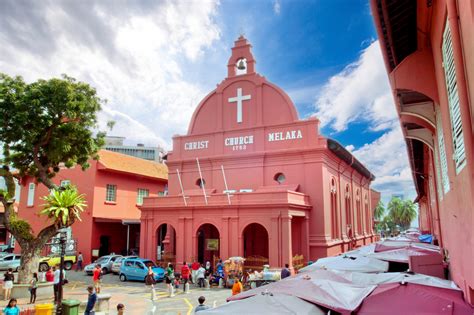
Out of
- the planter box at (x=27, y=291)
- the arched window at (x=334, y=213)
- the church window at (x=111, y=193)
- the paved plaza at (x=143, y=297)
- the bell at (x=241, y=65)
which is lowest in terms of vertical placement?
the paved plaza at (x=143, y=297)

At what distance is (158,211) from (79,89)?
10.2m

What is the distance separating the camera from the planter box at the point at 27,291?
59.7 feet

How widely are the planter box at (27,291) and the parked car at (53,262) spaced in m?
10.7

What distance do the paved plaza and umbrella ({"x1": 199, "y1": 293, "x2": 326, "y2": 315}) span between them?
895 cm

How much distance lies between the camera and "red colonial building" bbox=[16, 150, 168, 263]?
32094 millimetres

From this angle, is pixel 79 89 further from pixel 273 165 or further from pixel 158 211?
pixel 273 165

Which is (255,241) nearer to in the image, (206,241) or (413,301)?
(206,241)

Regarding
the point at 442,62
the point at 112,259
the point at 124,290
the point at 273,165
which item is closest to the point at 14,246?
the point at 112,259

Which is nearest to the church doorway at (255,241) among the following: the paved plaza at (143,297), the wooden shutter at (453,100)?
A: the paved plaza at (143,297)

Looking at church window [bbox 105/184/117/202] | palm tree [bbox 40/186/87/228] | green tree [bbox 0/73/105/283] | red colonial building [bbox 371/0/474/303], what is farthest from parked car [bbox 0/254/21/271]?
red colonial building [bbox 371/0/474/303]

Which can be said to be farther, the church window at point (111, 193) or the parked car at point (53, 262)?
the church window at point (111, 193)

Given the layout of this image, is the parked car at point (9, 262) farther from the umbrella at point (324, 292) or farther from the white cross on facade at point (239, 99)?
the umbrella at point (324, 292)

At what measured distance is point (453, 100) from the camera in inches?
201

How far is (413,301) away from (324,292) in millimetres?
1535
